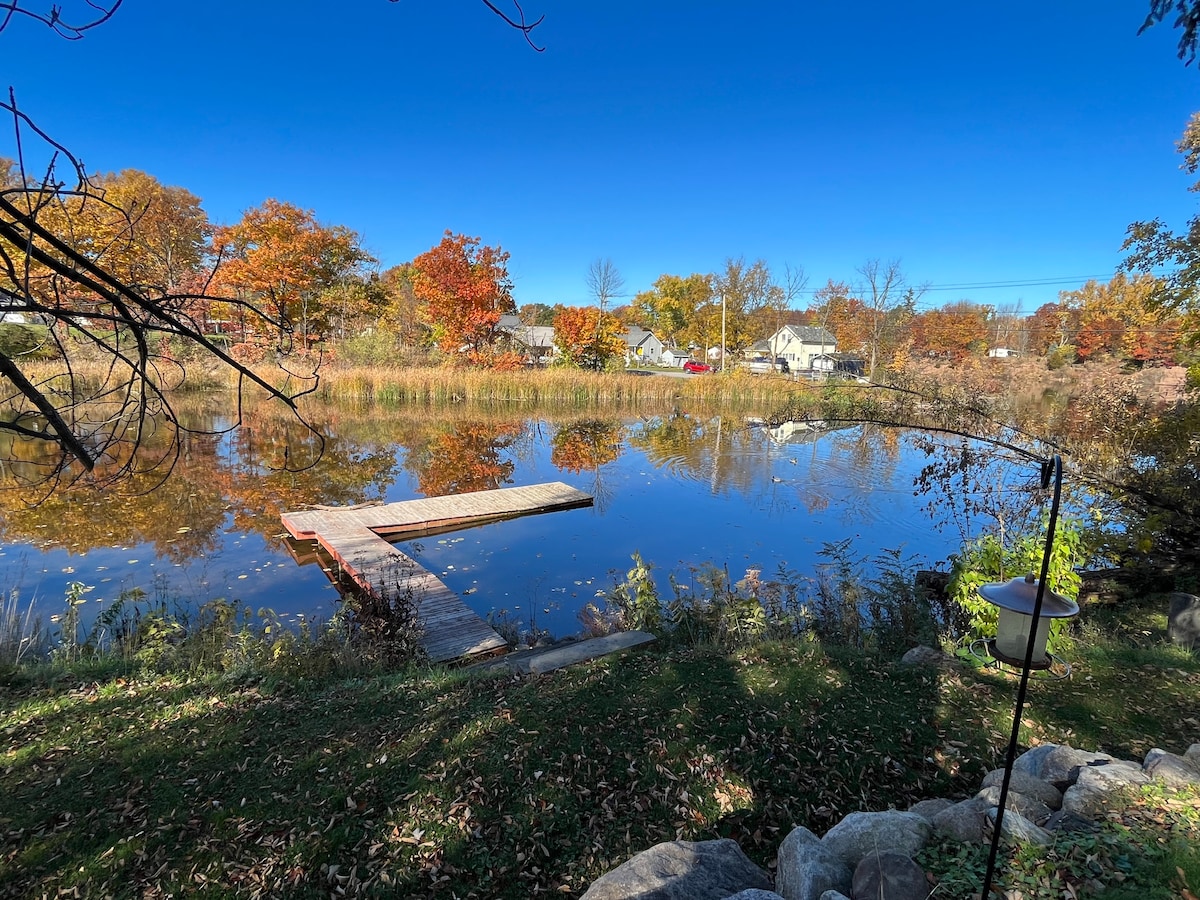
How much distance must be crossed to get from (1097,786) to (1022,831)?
0.60 metres

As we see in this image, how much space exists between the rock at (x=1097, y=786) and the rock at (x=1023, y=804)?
0.08 meters

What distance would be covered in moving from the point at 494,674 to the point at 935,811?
2.99 metres

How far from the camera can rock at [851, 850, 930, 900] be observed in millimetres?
1993

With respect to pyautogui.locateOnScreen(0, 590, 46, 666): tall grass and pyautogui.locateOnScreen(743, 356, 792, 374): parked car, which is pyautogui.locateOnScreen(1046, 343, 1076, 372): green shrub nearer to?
pyautogui.locateOnScreen(743, 356, 792, 374): parked car

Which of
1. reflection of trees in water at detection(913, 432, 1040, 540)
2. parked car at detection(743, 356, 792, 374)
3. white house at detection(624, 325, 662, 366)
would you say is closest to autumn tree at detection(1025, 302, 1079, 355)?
parked car at detection(743, 356, 792, 374)

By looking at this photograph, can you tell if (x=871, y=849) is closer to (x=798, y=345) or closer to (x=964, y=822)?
(x=964, y=822)

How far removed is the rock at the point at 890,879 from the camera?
6.54 feet

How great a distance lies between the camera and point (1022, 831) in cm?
212

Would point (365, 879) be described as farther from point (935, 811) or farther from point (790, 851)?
point (935, 811)

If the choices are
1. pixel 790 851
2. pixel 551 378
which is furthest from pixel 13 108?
pixel 551 378

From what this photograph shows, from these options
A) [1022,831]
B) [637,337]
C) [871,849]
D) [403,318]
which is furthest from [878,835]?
[637,337]

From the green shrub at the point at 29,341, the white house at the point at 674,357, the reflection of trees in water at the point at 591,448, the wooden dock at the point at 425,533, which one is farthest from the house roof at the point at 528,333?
the wooden dock at the point at 425,533

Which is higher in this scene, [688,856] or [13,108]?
[13,108]

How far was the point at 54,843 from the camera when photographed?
257 cm
